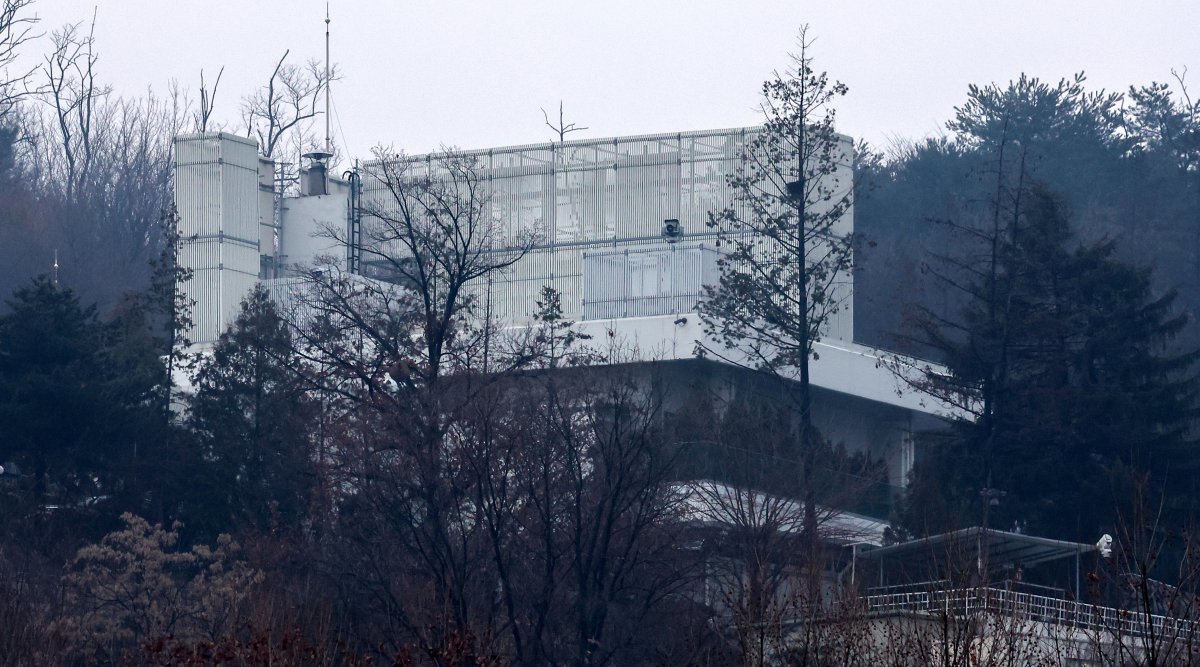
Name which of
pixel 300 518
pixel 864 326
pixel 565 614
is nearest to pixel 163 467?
pixel 300 518

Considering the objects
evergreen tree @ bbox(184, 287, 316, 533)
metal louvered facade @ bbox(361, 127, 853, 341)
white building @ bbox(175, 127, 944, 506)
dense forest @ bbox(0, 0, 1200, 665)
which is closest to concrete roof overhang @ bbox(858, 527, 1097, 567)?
dense forest @ bbox(0, 0, 1200, 665)

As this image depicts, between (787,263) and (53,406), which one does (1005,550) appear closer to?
(787,263)

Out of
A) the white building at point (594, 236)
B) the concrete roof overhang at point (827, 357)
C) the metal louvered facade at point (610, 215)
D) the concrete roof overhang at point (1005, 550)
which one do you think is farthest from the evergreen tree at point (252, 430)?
the concrete roof overhang at point (1005, 550)

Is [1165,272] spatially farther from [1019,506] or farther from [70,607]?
[70,607]

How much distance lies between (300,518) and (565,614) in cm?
1117

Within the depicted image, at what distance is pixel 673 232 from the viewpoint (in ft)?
133

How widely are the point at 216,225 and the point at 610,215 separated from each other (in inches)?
380

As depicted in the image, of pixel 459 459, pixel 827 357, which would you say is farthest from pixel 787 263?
Result: pixel 459 459

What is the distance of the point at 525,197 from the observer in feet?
140

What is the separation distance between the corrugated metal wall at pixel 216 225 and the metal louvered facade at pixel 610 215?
313cm

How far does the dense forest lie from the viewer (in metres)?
23.1

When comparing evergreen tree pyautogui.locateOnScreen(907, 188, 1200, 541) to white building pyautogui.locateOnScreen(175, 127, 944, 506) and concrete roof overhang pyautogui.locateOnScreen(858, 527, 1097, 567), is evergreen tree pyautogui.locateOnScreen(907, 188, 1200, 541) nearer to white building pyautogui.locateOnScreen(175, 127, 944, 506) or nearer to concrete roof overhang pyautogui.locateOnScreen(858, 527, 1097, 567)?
white building pyautogui.locateOnScreen(175, 127, 944, 506)

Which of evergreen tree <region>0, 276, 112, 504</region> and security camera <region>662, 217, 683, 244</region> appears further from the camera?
security camera <region>662, 217, 683, 244</region>

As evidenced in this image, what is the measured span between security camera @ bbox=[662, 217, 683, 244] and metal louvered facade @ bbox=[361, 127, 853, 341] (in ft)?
0.59
